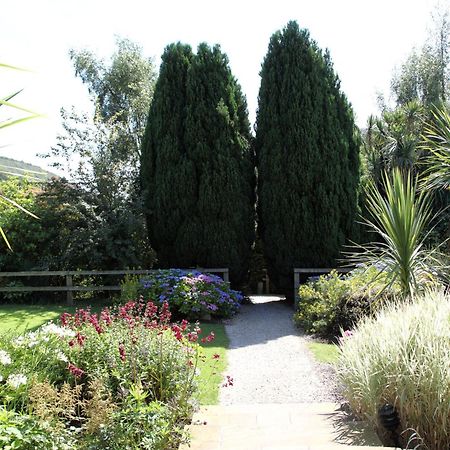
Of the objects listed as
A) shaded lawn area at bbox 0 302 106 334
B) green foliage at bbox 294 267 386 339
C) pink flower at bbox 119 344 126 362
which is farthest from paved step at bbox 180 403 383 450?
shaded lawn area at bbox 0 302 106 334

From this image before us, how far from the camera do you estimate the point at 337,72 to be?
37.4 feet

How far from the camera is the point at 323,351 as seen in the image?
707 cm

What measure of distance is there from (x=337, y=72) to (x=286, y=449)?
10.0 m

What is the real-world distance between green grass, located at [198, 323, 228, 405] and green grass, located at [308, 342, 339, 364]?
128 cm

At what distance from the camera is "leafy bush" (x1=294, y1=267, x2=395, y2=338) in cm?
775

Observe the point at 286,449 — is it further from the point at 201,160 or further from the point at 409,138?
the point at 409,138

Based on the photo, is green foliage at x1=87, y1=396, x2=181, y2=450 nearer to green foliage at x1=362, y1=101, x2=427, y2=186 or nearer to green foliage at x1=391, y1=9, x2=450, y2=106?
green foliage at x1=362, y1=101, x2=427, y2=186

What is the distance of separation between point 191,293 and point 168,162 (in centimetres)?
342

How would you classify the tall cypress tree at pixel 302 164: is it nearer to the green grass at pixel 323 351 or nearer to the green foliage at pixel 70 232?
the green foliage at pixel 70 232

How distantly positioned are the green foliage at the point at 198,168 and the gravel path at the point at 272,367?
215 cm

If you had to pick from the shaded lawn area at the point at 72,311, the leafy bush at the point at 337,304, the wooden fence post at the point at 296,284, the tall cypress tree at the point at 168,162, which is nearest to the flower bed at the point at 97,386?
the shaded lawn area at the point at 72,311

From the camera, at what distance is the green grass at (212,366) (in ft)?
16.5

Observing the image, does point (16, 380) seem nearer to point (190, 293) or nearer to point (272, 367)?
point (272, 367)

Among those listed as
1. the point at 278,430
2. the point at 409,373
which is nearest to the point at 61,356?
the point at 278,430
